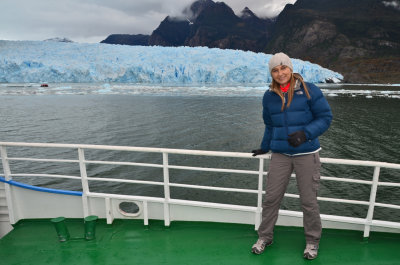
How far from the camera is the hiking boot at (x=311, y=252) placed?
252 centimetres

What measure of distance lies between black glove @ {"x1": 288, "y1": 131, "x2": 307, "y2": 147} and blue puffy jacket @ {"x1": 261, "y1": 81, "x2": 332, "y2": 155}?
0.11 feet

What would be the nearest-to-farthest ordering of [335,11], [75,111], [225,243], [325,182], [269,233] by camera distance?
[269,233]
[225,243]
[325,182]
[75,111]
[335,11]

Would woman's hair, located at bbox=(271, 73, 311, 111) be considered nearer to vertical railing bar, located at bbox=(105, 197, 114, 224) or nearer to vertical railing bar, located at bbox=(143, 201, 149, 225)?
vertical railing bar, located at bbox=(143, 201, 149, 225)

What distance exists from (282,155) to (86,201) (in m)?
2.40

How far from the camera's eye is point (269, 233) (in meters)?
2.65

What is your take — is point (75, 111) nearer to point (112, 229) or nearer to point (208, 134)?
point (208, 134)

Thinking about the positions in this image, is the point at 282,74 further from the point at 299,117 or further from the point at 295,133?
the point at 295,133

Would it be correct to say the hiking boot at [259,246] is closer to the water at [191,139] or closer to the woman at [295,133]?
the woman at [295,133]

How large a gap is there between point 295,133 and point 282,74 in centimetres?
49

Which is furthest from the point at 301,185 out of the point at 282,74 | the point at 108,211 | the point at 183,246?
the point at 108,211

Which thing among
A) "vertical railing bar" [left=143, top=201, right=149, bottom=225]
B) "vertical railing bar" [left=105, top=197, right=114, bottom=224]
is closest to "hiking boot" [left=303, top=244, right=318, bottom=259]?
"vertical railing bar" [left=143, top=201, right=149, bottom=225]

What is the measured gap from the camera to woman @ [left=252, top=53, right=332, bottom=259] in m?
2.15

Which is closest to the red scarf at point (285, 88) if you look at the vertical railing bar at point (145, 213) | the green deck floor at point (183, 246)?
the green deck floor at point (183, 246)

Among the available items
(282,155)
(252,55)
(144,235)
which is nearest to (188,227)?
(144,235)
